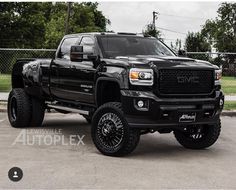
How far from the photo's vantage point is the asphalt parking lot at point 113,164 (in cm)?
590

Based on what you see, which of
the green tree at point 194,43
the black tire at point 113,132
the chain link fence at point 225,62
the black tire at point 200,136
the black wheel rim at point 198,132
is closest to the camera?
the black tire at point 113,132

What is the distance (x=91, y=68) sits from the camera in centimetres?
812

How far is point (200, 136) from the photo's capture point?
27.5 feet

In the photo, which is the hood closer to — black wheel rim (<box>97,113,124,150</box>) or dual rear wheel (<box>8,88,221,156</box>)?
dual rear wheel (<box>8,88,221,156</box>)

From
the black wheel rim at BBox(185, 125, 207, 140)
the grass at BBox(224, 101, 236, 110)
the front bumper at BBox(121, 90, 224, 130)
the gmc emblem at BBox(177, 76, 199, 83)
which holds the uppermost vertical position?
the gmc emblem at BBox(177, 76, 199, 83)

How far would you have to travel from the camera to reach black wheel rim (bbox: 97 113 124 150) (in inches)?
289

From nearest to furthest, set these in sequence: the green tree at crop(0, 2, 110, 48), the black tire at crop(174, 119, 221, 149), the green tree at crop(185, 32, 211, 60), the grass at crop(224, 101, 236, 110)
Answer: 1. the black tire at crop(174, 119, 221, 149)
2. the grass at crop(224, 101, 236, 110)
3. the green tree at crop(0, 2, 110, 48)
4. the green tree at crop(185, 32, 211, 60)

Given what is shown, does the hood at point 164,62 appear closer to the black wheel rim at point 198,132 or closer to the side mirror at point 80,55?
the side mirror at point 80,55

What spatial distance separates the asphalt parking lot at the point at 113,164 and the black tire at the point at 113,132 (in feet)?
0.50

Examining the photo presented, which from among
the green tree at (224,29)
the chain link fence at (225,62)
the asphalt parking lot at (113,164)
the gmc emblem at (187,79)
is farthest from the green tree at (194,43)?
the gmc emblem at (187,79)

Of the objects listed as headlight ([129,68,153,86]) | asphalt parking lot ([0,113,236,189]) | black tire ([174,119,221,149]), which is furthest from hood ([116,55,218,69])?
asphalt parking lot ([0,113,236,189])

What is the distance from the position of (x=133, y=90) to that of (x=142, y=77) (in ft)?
0.76

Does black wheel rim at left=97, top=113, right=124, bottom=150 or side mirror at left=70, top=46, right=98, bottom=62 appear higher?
side mirror at left=70, top=46, right=98, bottom=62

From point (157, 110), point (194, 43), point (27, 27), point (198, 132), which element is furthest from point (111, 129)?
point (194, 43)
